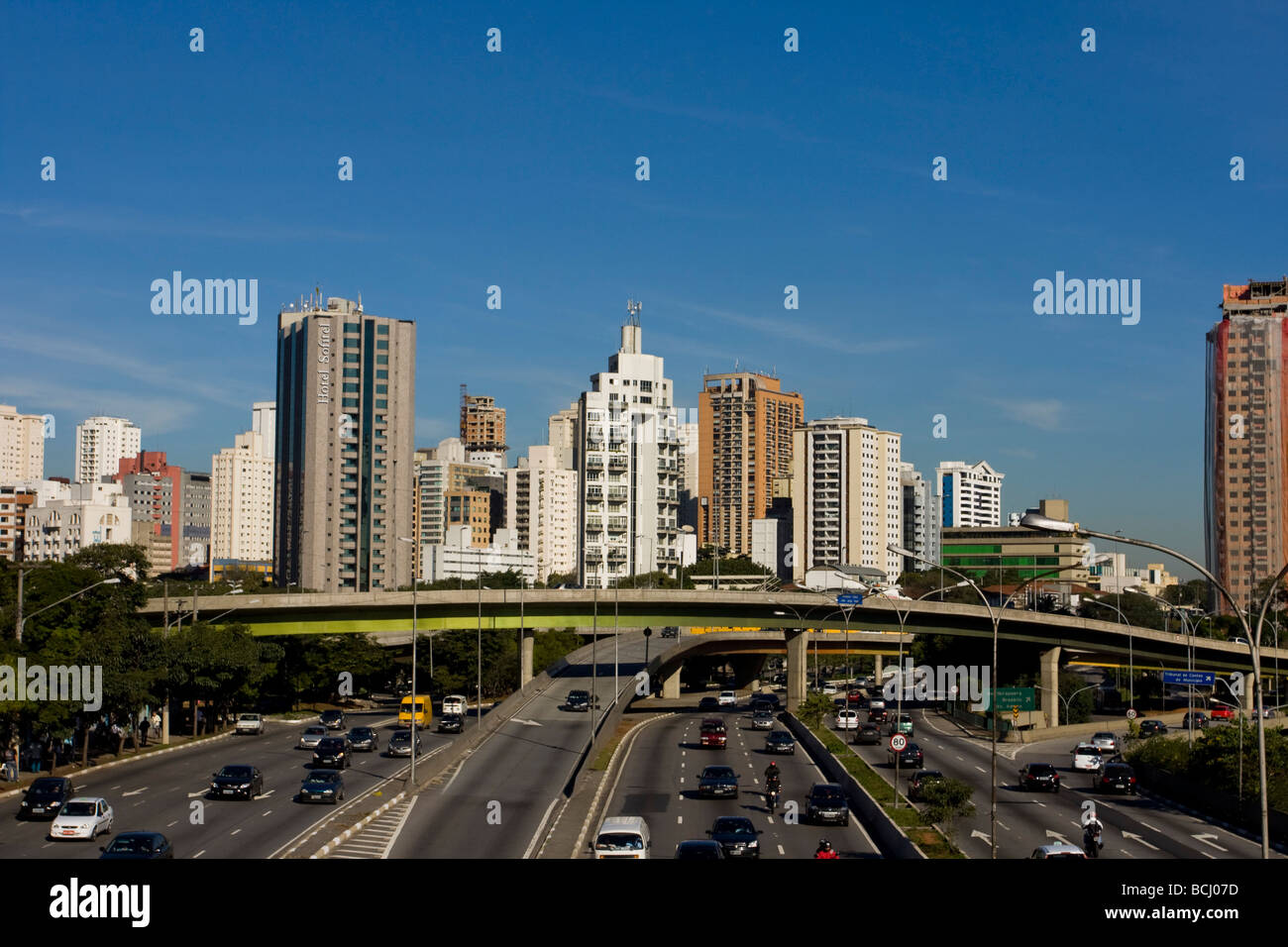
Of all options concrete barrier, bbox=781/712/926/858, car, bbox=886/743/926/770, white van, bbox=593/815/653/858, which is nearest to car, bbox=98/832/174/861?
white van, bbox=593/815/653/858

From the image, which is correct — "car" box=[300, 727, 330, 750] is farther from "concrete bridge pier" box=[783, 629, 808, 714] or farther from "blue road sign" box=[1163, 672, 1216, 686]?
"concrete bridge pier" box=[783, 629, 808, 714]

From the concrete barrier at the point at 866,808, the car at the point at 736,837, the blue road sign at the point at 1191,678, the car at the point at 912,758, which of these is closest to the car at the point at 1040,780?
the car at the point at 912,758

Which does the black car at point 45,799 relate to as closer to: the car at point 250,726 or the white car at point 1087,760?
the car at point 250,726

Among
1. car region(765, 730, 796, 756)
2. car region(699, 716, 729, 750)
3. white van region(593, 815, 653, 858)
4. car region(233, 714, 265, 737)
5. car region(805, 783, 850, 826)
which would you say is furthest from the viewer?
car region(233, 714, 265, 737)
